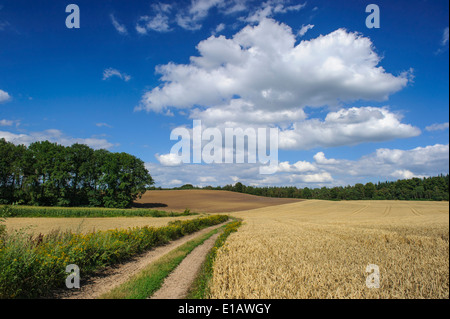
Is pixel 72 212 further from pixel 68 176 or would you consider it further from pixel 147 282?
pixel 147 282

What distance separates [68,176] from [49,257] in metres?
60.6

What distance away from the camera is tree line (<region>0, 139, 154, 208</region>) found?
56.5 metres

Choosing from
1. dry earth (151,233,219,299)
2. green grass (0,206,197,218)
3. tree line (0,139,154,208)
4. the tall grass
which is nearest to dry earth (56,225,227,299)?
the tall grass

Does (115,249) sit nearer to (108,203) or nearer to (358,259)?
(358,259)

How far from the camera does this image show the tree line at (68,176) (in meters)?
56.5

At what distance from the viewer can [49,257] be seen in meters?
8.77

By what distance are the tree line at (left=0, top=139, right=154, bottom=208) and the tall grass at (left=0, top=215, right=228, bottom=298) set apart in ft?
174

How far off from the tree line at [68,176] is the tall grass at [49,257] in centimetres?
5318

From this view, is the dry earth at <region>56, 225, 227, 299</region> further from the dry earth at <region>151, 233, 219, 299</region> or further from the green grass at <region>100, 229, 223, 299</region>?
the dry earth at <region>151, 233, 219, 299</region>

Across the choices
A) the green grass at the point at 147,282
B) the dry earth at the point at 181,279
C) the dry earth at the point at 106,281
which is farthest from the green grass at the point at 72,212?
the green grass at the point at 147,282

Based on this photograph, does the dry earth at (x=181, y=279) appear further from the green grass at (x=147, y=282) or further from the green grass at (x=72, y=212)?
the green grass at (x=72, y=212)
